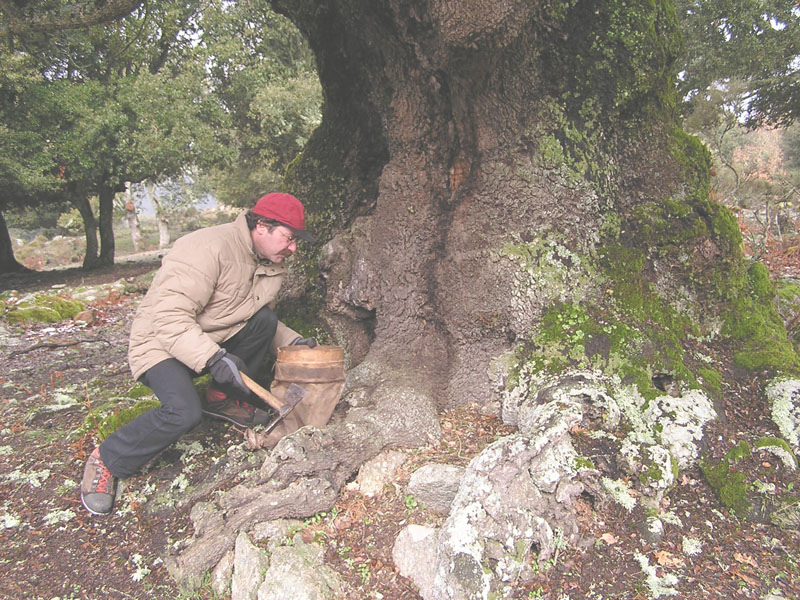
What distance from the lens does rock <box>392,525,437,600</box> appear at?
2.46 meters

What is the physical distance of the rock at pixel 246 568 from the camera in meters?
2.49

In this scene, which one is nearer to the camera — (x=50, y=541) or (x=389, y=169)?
(x=50, y=541)

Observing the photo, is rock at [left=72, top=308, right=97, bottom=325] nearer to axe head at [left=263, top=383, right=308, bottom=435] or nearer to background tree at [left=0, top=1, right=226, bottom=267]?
background tree at [left=0, top=1, right=226, bottom=267]

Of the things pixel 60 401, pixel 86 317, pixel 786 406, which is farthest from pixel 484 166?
pixel 86 317

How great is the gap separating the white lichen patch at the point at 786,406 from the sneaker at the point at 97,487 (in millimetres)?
4199

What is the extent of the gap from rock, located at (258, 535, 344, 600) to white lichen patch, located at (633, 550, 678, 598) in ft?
4.89

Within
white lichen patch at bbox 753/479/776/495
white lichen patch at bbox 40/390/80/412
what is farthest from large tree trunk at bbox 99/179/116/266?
white lichen patch at bbox 753/479/776/495

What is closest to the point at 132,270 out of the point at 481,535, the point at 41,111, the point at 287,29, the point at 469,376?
the point at 41,111

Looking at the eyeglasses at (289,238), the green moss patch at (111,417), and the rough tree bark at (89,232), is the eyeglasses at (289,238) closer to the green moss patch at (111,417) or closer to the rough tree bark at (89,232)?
the green moss patch at (111,417)

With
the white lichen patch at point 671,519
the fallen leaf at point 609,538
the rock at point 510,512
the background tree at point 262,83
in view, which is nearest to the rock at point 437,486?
the rock at point 510,512

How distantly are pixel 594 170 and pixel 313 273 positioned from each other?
246 cm

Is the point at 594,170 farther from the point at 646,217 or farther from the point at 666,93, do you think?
the point at 666,93

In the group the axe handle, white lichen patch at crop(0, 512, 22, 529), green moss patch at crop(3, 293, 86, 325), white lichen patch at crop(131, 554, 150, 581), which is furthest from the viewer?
green moss patch at crop(3, 293, 86, 325)

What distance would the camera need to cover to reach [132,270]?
15719 millimetres
